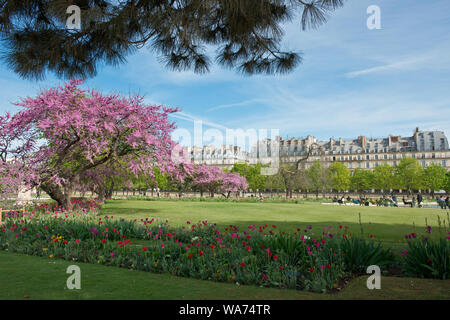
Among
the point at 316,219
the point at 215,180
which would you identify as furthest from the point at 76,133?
the point at 215,180

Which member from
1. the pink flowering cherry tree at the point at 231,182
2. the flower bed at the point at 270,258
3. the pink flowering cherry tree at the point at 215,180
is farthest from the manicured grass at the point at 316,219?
the pink flowering cherry tree at the point at 231,182

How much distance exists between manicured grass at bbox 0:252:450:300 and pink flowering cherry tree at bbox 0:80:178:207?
1035cm

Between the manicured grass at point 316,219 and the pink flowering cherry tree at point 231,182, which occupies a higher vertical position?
the pink flowering cherry tree at point 231,182

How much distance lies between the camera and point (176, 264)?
6227 mm

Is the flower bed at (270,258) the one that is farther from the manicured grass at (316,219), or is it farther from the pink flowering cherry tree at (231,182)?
the pink flowering cherry tree at (231,182)

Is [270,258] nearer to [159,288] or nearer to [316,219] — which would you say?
[159,288]

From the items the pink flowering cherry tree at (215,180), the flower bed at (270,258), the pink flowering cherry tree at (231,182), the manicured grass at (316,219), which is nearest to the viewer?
the flower bed at (270,258)

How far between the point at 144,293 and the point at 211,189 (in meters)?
43.4

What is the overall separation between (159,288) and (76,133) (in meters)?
12.6

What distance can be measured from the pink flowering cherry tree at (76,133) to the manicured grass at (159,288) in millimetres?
10347

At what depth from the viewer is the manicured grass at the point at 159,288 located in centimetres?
450

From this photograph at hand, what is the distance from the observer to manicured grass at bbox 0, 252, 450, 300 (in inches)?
177

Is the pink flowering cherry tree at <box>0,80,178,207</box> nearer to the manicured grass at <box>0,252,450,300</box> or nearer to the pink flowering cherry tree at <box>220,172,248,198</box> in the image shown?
the manicured grass at <box>0,252,450,300</box>
